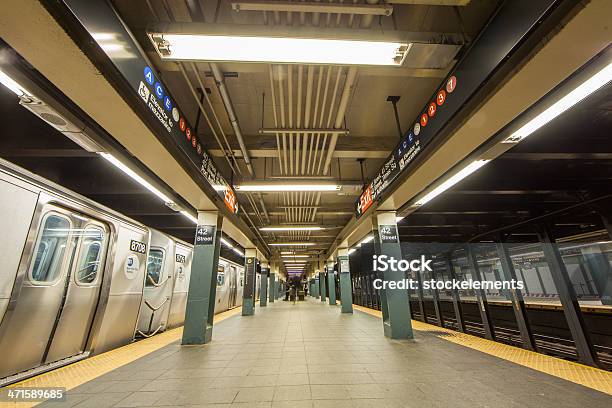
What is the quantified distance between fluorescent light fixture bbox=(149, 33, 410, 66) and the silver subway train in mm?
2689

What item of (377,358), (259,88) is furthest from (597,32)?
(377,358)

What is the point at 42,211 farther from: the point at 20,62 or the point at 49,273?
the point at 20,62

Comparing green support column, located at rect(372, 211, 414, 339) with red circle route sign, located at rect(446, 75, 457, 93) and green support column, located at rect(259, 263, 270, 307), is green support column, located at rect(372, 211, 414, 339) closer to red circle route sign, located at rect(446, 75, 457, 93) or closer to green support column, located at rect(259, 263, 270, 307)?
red circle route sign, located at rect(446, 75, 457, 93)

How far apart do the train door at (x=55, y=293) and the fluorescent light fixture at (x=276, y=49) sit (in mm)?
3029

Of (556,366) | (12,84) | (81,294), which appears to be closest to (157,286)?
(81,294)

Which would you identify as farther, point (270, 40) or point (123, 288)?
point (123, 288)

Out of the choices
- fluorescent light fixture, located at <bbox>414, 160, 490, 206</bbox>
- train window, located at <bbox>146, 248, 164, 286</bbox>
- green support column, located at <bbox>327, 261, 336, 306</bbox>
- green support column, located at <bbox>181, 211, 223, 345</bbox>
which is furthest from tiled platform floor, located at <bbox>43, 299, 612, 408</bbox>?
green support column, located at <bbox>327, 261, 336, 306</bbox>

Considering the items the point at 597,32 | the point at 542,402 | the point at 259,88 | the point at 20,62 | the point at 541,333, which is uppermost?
the point at 259,88

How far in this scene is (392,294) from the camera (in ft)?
16.5

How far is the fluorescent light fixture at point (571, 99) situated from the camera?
1.89 m

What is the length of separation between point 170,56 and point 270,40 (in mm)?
845

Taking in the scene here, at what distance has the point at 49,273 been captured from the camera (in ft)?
11.2

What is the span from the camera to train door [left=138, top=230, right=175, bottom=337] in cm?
597

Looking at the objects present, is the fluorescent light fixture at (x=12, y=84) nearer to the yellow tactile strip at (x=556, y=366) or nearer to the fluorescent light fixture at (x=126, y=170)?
the fluorescent light fixture at (x=126, y=170)
